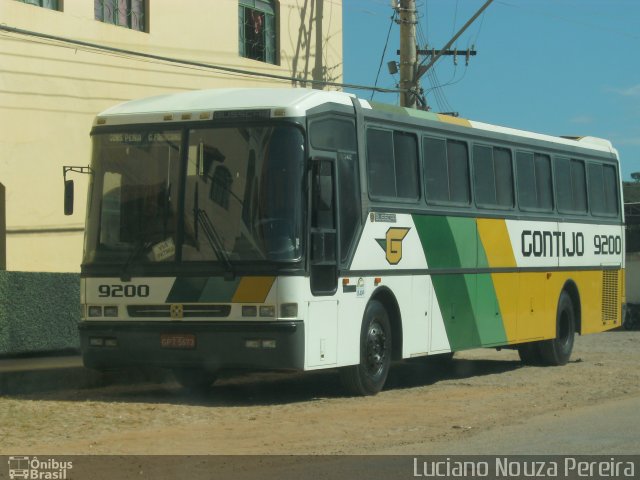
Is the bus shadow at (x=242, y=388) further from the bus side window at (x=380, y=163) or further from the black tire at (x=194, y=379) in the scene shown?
the bus side window at (x=380, y=163)

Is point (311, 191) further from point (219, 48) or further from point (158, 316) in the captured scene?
point (219, 48)

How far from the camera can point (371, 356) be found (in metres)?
14.1

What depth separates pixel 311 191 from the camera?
12852 mm

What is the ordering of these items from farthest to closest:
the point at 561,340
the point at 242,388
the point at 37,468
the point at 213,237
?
1. the point at 561,340
2. the point at 242,388
3. the point at 213,237
4. the point at 37,468

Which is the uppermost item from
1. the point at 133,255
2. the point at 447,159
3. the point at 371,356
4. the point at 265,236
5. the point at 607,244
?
the point at 447,159

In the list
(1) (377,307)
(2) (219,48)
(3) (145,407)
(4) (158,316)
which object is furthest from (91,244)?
(2) (219,48)

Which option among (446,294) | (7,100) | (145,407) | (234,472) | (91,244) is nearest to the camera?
(234,472)

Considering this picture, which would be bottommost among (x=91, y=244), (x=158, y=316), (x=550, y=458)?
(x=550, y=458)

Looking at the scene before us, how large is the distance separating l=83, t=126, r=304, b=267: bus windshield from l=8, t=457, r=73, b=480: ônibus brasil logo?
4.12 metres

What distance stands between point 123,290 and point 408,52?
14.4m

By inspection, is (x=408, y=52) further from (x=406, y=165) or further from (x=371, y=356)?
(x=371, y=356)

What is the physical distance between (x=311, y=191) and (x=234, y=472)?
15.1 feet

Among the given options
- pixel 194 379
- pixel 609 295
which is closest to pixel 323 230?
pixel 194 379

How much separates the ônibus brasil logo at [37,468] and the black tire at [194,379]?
5.62 meters
